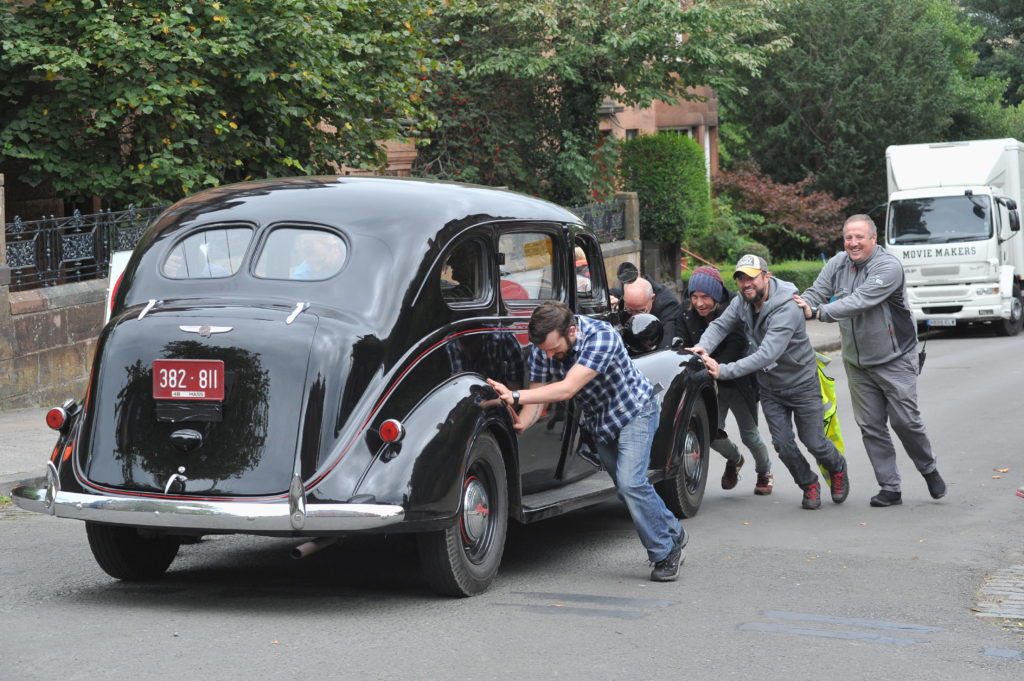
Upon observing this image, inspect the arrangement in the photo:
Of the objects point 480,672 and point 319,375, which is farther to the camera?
point 319,375

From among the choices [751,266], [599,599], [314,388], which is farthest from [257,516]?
[751,266]

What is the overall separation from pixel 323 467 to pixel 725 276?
2608cm

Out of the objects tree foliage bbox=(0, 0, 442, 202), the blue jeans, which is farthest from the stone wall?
the blue jeans

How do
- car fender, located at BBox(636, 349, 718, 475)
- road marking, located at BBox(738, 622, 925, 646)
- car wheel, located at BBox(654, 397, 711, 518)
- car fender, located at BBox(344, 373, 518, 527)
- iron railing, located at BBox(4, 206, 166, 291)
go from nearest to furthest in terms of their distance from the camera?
road marking, located at BBox(738, 622, 925, 646) → car fender, located at BBox(344, 373, 518, 527) → car fender, located at BBox(636, 349, 718, 475) → car wheel, located at BBox(654, 397, 711, 518) → iron railing, located at BBox(4, 206, 166, 291)

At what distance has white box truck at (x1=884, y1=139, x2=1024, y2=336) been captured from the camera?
25391mm

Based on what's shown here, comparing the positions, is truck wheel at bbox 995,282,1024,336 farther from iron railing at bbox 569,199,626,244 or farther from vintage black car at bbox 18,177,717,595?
vintage black car at bbox 18,177,717,595

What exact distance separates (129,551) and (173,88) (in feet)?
27.1

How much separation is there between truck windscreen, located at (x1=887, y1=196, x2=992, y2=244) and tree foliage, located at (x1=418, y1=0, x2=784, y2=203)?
3.83 m

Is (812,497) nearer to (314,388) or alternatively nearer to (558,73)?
(314,388)

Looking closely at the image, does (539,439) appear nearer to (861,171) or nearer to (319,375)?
(319,375)

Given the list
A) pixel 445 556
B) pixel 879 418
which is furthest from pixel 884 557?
pixel 445 556

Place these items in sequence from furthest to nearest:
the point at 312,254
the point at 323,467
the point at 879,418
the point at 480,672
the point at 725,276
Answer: the point at 725,276
the point at 879,418
the point at 312,254
the point at 323,467
the point at 480,672

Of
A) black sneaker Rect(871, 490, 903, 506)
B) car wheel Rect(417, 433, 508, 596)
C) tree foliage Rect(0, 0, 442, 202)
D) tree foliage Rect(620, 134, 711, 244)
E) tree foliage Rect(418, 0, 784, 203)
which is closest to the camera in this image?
car wheel Rect(417, 433, 508, 596)

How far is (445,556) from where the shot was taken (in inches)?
266
